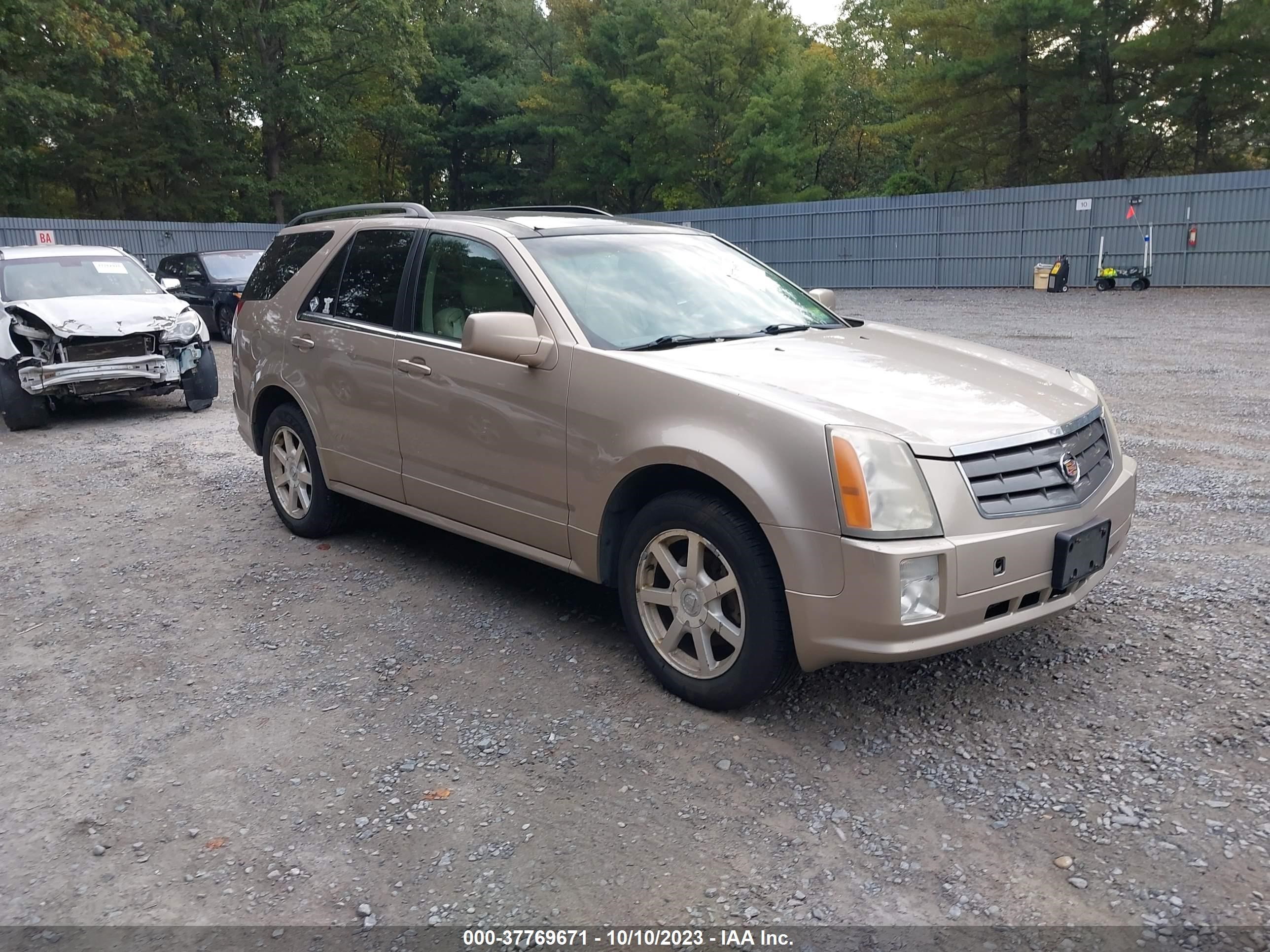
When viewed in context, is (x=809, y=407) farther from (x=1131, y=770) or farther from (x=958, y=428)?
(x=1131, y=770)

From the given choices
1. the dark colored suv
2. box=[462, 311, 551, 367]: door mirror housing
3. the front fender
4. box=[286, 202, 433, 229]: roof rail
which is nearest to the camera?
the front fender

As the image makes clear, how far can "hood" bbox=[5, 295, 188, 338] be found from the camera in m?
10.0

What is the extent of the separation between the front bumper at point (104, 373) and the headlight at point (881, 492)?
354 inches

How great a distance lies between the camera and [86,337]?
10086 millimetres

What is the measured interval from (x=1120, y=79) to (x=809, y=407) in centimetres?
3220

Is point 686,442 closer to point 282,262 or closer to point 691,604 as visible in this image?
point 691,604

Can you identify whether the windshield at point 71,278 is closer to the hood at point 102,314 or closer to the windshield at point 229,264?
the hood at point 102,314

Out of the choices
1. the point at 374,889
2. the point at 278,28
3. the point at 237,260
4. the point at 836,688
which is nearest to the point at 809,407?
the point at 836,688

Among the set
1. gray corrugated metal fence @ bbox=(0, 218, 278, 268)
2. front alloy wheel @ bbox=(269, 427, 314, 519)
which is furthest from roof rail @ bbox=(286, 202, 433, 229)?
gray corrugated metal fence @ bbox=(0, 218, 278, 268)

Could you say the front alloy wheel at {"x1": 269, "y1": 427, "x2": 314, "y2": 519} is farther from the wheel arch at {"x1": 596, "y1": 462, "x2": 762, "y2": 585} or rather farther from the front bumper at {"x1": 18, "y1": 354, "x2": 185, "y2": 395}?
the front bumper at {"x1": 18, "y1": 354, "x2": 185, "y2": 395}

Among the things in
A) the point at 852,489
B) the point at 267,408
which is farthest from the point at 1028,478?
the point at 267,408

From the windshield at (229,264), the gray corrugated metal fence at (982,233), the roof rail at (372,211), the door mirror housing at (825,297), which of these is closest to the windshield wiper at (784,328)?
the door mirror housing at (825,297)

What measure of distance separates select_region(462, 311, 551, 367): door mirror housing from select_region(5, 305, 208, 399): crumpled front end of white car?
7.44 m

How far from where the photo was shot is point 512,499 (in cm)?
454
